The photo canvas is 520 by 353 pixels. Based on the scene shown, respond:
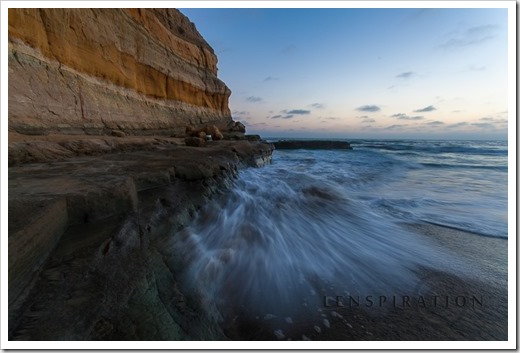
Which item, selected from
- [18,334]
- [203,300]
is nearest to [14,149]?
[18,334]

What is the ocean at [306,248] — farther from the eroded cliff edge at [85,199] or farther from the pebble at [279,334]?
the eroded cliff edge at [85,199]

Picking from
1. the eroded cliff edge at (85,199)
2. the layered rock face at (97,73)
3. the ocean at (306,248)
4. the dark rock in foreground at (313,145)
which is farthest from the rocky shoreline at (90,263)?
the dark rock in foreground at (313,145)

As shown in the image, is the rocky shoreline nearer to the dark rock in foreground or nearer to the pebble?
the pebble

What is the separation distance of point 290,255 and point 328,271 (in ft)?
1.70

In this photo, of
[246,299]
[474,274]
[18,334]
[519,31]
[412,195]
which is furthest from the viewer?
[412,195]

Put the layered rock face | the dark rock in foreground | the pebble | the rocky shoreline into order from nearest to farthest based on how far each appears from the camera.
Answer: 1. the rocky shoreline
2. the pebble
3. the layered rock face
4. the dark rock in foreground

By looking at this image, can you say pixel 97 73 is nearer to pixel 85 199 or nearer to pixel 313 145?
pixel 85 199

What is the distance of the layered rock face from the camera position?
4.64 meters

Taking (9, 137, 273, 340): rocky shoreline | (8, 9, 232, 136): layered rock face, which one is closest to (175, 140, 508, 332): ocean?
(9, 137, 273, 340): rocky shoreline

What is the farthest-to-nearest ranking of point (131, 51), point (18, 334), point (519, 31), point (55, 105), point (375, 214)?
1. point (131, 51)
2. point (55, 105)
3. point (375, 214)
4. point (519, 31)
5. point (18, 334)

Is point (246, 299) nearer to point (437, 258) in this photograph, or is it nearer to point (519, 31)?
point (437, 258)

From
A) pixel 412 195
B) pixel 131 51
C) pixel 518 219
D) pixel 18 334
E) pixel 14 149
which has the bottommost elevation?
pixel 412 195

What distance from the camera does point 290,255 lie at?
2.85m

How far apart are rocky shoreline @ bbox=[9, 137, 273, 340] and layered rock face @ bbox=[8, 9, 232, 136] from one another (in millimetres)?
3371
